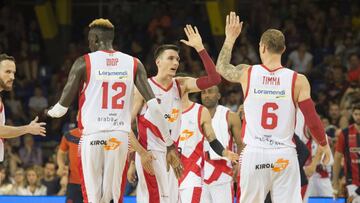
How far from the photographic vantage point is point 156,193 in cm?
1147

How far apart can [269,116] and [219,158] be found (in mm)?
3263

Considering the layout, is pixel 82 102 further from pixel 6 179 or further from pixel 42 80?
pixel 42 80

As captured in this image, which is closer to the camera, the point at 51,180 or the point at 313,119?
the point at 313,119

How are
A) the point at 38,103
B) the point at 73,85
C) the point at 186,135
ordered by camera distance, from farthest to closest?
the point at 38,103, the point at 186,135, the point at 73,85

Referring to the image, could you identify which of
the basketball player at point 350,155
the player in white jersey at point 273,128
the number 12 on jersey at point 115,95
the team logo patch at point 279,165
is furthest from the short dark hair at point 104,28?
the basketball player at point 350,155

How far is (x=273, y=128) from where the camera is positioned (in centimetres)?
1032

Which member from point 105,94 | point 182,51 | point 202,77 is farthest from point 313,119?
point 182,51

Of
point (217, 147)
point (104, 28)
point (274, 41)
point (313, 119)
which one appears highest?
point (104, 28)

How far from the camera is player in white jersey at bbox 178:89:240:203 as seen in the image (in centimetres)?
1279

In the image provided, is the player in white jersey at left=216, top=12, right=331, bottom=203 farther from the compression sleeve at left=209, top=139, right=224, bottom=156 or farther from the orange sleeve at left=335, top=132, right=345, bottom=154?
the orange sleeve at left=335, top=132, right=345, bottom=154

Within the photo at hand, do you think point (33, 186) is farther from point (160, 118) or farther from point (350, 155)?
point (160, 118)

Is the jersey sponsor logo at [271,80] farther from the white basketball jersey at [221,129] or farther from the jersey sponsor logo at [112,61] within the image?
the white basketball jersey at [221,129]

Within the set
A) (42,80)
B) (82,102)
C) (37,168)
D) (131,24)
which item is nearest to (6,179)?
(37,168)

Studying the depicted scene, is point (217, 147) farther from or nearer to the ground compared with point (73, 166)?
farther from the ground
